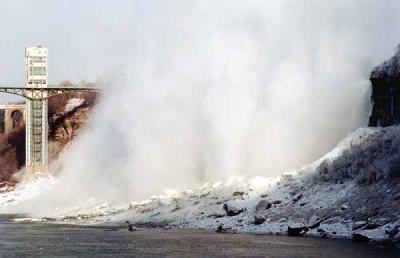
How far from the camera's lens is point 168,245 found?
4144 cm

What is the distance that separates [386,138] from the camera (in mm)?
55531

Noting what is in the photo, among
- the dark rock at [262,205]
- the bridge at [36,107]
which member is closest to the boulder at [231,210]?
the dark rock at [262,205]

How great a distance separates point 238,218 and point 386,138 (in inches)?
469

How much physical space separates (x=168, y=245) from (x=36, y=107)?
216ft

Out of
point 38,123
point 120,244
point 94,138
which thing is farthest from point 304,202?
point 38,123

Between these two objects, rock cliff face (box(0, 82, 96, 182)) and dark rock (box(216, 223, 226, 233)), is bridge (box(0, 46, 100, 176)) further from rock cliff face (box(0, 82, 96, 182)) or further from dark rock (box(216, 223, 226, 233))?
dark rock (box(216, 223, 226, 233))

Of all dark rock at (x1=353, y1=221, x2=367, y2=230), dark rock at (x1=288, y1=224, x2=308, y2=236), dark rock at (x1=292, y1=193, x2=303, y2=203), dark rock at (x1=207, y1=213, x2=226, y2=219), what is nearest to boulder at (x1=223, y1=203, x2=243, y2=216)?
dark rock at (x1=207, y1=213, x2=226, y2=219)

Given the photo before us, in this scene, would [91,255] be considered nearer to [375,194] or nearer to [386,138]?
[375,194]

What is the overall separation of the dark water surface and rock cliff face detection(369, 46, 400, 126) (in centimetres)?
1912

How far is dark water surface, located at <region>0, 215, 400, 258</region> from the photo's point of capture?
1478 inches

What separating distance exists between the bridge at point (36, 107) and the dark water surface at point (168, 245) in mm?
53470

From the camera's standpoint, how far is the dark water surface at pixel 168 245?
37531 mm

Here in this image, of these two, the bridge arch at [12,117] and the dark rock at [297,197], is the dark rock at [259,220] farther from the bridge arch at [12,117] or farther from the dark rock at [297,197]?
the bridge arch at [12,117]

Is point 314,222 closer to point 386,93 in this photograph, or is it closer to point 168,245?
point 168,245
